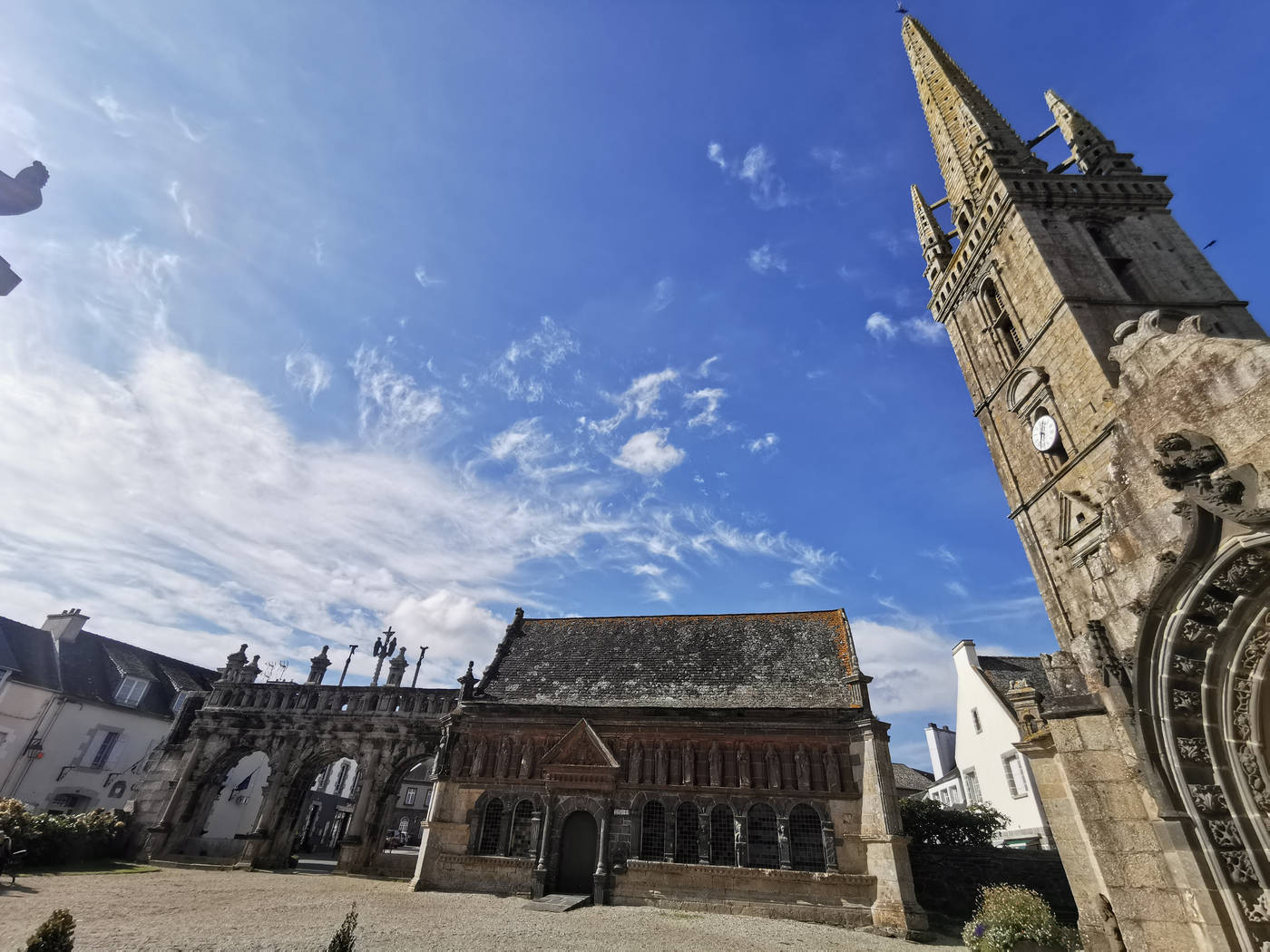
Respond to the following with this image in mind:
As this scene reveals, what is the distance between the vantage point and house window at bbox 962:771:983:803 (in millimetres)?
26938

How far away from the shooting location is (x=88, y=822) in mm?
22766

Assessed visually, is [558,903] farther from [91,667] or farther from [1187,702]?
[91,667]

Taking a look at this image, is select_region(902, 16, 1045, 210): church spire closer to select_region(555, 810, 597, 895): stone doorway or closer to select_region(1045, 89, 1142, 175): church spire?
select_region(1045, 89, 1142, 175): church spire

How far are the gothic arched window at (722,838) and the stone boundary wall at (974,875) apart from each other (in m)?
5.84

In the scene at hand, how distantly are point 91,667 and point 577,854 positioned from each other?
3324 cm

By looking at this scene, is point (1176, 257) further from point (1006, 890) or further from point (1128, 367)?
point (1006, 890)

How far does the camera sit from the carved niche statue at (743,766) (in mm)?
19766

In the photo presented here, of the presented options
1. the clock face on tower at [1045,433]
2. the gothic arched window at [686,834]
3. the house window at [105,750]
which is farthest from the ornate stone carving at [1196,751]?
the house window at [105,750]

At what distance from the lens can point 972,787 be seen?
2761cm

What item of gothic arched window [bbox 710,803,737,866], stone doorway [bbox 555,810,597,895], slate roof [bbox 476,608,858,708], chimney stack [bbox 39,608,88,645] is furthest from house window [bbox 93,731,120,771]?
gothic arched window [bbox 710,803,737,866]

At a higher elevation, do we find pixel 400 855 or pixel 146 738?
pixel 146 738

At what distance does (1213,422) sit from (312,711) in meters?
33.3

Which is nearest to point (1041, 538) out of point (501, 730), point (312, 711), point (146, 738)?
point (501, 730)

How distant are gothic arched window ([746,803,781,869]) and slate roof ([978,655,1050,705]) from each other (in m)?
13.2
